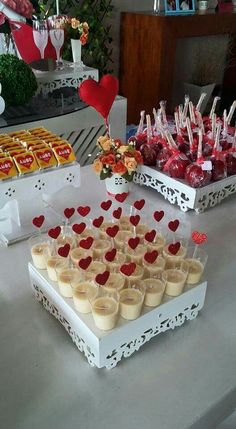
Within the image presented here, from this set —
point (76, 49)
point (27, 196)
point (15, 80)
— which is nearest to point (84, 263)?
point (27, 196)

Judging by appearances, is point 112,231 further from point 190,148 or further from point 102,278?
point 190,148

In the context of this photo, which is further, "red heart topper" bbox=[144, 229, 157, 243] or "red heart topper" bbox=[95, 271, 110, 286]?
"red heart topper" bbox=[144, 229, 157, 243]

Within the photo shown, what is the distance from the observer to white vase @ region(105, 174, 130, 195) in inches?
48.4

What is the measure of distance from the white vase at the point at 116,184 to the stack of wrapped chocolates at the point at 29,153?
220mm

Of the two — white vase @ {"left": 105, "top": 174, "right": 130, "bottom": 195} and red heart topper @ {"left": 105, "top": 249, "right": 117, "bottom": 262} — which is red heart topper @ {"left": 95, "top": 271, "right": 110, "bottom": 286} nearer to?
red heart topper @ {"left": 105, "top": 249, "right": 117, "bottom": 262}

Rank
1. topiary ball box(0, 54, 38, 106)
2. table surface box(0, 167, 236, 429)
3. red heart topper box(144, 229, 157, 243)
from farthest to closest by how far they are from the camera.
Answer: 1. topiary ball box(0, 54, 38, 106)
2. red heart topper box(144, 229, 157, 243)
3. table surface box(0, 167, 236, 429)

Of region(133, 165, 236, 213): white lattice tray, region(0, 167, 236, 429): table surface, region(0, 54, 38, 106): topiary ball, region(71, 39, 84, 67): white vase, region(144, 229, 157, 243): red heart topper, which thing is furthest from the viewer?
region(71, 39, 84, 67): white vase

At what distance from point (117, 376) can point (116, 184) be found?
2.15ft

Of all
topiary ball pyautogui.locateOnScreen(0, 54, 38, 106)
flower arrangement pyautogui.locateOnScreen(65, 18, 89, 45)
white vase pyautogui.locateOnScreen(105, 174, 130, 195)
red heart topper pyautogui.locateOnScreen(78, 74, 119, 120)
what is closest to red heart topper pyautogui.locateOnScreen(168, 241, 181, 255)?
white vase pyautogui.locateOnScreen(105, 174, 130, 195)

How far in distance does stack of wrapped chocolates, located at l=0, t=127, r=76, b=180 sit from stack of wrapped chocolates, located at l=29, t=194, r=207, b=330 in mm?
159

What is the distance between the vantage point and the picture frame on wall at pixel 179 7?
117 inches

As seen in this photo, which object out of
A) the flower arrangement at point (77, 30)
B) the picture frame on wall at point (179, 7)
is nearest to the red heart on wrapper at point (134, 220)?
the flower arrangement at point (77, 30)

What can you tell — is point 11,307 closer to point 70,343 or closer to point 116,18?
point 70,343

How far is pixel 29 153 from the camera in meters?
0.98
